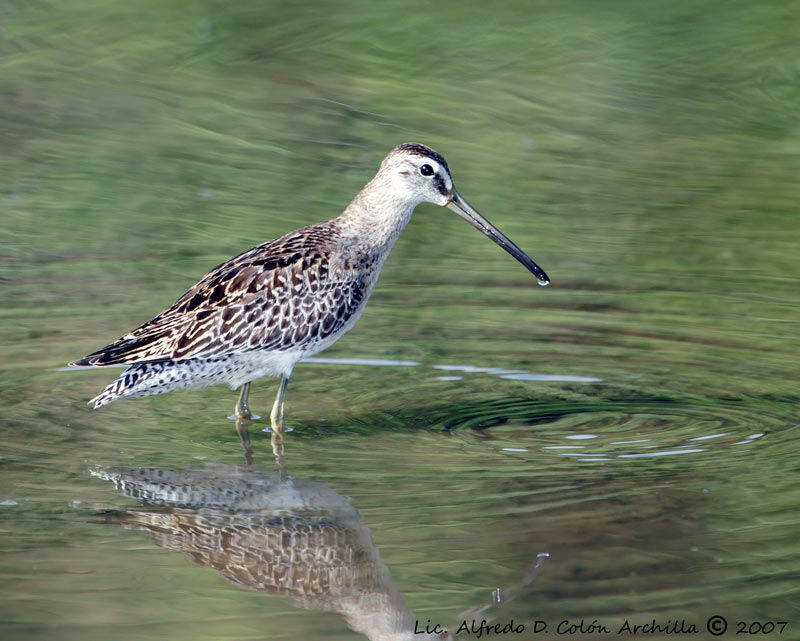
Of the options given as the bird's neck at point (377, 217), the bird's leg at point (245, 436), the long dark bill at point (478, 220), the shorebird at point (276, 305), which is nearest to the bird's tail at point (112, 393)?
the shorebird at point (276, 305)

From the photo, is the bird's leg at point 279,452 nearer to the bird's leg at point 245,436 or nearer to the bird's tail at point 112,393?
the bird's leg at point 245,436

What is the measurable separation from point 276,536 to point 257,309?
94.1 inches

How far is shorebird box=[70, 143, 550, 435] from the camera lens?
8.94 metres

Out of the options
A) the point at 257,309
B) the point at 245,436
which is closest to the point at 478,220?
the point at 257,309

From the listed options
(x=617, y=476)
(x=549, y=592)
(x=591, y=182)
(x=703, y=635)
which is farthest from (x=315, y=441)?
(x=591, y=182)

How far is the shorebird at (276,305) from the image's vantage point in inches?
352

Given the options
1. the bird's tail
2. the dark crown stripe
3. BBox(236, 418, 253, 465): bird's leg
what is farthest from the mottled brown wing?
the dark crown stripe

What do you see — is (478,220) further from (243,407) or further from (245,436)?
(245,436)

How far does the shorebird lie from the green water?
340 millimetres

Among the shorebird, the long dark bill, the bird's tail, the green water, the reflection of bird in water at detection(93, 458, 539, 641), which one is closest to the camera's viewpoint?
the reflection of bird in water at detection(93, 458, 539, 641)

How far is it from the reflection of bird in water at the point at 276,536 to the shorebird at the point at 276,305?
3.20 ft

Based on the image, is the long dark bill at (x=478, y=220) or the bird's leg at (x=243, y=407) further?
the long dark bill at (x=478, y=220)

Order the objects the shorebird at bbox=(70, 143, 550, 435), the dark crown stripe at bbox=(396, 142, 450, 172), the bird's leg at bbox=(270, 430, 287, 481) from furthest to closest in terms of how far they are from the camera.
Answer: the dark crown stripe at bbox=(396, 142, 450, 172), the shorebird at bbox=(70, 143, 550, 435), the bird's leg at bbox=(270, 430, 287, 481)

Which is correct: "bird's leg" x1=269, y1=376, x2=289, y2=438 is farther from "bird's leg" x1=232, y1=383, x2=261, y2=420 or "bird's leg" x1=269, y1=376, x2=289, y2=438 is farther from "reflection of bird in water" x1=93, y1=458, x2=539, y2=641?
"reflection of bird in water" x1=93, y1=458, x2=539, y2=641
